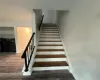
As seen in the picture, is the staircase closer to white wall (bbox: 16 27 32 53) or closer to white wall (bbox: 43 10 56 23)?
white wall (bbox: 16 27 32 53)

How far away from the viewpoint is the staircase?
4.47 metres

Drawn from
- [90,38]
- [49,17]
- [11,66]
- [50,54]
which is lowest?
[11,66]

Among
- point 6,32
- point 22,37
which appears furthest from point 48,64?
point 6,32

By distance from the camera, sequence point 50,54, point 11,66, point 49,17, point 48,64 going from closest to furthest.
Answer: point 48,64, point 11,66, point 50,54, point 49,17

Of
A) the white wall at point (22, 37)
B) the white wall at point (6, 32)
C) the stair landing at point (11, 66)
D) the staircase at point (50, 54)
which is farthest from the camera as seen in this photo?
the white wall at point (6, 32)

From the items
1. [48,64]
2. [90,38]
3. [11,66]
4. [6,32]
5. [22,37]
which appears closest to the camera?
[90,38]

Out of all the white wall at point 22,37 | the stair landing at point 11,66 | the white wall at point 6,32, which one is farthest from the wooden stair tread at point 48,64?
the white wall at point 6,32

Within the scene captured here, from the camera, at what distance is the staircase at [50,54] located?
176 inches

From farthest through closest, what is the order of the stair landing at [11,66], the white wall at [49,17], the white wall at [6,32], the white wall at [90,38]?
the white wall at [49,17] < the white wall at [6,32] < the stair landing at [11,66] < the white wall at [90,38]

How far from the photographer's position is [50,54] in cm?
520

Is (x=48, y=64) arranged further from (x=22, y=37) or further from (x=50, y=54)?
(x=22, y=37)

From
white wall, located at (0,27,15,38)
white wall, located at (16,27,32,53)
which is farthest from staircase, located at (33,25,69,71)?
white wall, located at (0,27,15,38)

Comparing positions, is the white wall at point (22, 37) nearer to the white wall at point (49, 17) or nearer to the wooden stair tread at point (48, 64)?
the white wall at point (49, 17)

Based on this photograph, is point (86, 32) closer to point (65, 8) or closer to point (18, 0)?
point (65, 8)
